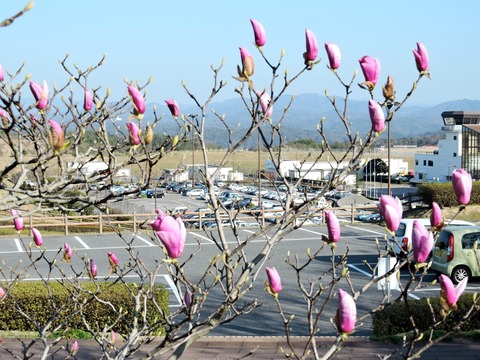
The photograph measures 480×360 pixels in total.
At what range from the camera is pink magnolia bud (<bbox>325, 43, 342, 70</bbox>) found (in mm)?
2617

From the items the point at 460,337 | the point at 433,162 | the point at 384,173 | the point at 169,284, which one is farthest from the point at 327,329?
the point at 384,173

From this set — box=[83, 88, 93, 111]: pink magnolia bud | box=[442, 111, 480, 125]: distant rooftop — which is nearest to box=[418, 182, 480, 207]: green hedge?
box=[83, 88, 93, 111]: pink magnolia bud

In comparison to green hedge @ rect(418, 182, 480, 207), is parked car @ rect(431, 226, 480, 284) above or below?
above

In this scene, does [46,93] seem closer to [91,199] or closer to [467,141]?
[91,199]

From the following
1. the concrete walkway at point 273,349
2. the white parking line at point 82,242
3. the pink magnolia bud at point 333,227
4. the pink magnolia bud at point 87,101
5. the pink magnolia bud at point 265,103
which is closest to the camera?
the pink magnolia bud at point 333,227

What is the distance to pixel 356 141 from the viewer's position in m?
3.07

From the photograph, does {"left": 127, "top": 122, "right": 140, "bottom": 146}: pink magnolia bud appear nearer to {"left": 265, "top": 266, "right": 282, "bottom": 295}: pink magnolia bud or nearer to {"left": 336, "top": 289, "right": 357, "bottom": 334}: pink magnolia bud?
{"left": 265, "top": 266, "right": 282, "bottom": 295}: pink magnolia bud

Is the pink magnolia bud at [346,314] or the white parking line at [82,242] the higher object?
the pink magnolia bud at [346,314]

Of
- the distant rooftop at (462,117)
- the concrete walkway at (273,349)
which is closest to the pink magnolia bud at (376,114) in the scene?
the concrete walkway at (273,349)

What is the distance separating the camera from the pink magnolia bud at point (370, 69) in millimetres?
2562

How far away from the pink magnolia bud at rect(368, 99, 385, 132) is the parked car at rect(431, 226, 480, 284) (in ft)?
29.8

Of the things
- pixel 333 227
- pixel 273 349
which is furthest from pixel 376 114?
pixel 273 349

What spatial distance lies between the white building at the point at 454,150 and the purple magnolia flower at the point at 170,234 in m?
44.5

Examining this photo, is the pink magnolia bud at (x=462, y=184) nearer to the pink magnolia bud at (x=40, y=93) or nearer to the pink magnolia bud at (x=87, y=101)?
the pink magnolia bud at (x=40, y=93)
